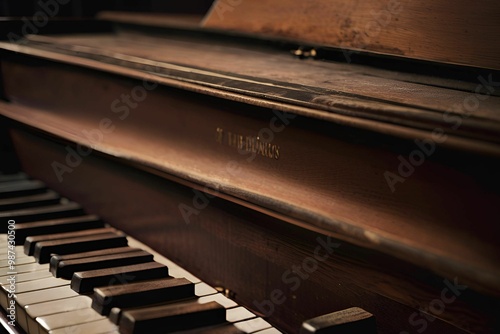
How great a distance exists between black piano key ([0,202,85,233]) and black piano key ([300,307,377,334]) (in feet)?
4.37

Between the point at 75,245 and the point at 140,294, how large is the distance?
1.63 feet

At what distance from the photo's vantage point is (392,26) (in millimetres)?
1861

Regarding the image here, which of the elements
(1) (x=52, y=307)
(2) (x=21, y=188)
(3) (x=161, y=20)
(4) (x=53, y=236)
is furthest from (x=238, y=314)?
(3) (x=161, y=20)

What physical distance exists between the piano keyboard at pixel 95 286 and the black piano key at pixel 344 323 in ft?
0.75

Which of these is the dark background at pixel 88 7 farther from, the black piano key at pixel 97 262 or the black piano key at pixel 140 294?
the black piano key at pixel 140 294

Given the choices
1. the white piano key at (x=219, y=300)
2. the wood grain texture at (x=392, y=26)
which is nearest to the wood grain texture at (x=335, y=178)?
the white piano key at (x=219, y=300)

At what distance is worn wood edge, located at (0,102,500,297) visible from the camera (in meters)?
1.16

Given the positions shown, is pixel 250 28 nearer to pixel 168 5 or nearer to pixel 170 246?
pixel 170 246

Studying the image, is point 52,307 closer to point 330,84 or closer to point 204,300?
point 204,300

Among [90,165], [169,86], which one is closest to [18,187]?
[90,165]

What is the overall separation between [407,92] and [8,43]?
189cm

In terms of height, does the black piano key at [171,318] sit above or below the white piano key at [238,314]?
below

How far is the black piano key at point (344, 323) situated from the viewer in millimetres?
1314

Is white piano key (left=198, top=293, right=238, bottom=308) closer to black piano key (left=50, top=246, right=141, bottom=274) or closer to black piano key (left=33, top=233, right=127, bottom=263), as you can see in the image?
black piano key (left=50, top=246, right=141, bottom=274)
